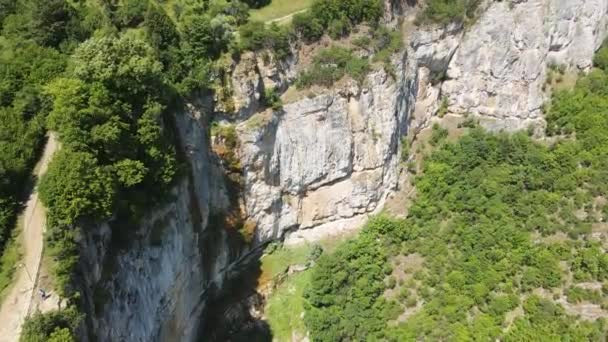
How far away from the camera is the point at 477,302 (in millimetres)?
33875

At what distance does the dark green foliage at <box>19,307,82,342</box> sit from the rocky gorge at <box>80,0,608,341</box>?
99.2 inches

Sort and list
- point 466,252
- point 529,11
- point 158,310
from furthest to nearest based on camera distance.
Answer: point 529,11 → point 466,252 → point 158,310

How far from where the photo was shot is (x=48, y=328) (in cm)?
2012

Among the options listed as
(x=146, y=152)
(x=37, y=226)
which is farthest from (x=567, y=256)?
A: (x=37, y=226)

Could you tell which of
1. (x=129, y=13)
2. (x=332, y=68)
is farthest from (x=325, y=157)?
(x=129, y=13)

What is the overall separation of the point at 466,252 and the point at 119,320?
23.6m

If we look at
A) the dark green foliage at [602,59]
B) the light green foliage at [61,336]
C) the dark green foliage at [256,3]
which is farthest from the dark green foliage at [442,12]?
the light green foliage at [61,336]

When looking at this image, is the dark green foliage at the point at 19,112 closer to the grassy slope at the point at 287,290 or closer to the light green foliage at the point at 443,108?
the grassy slope at the point at 287,290

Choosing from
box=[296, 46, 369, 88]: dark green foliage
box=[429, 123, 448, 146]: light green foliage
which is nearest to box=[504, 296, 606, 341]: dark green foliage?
box=[429, 123, 448, 146]: light green foliage

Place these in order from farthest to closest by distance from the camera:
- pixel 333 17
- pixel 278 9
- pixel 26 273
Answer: pixel 278 9, pixel 333 17, pixel 26 273

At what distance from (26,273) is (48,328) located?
11.0ft

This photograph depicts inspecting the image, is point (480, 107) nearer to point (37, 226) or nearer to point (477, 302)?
point (477, 302)

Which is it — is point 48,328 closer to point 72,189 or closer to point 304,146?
point 72,189

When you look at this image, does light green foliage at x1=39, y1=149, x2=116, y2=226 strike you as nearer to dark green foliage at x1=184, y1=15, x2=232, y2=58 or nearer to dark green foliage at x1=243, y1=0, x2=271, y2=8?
dark green foliage at x1=184, y1=15, x2=232, y2=58
